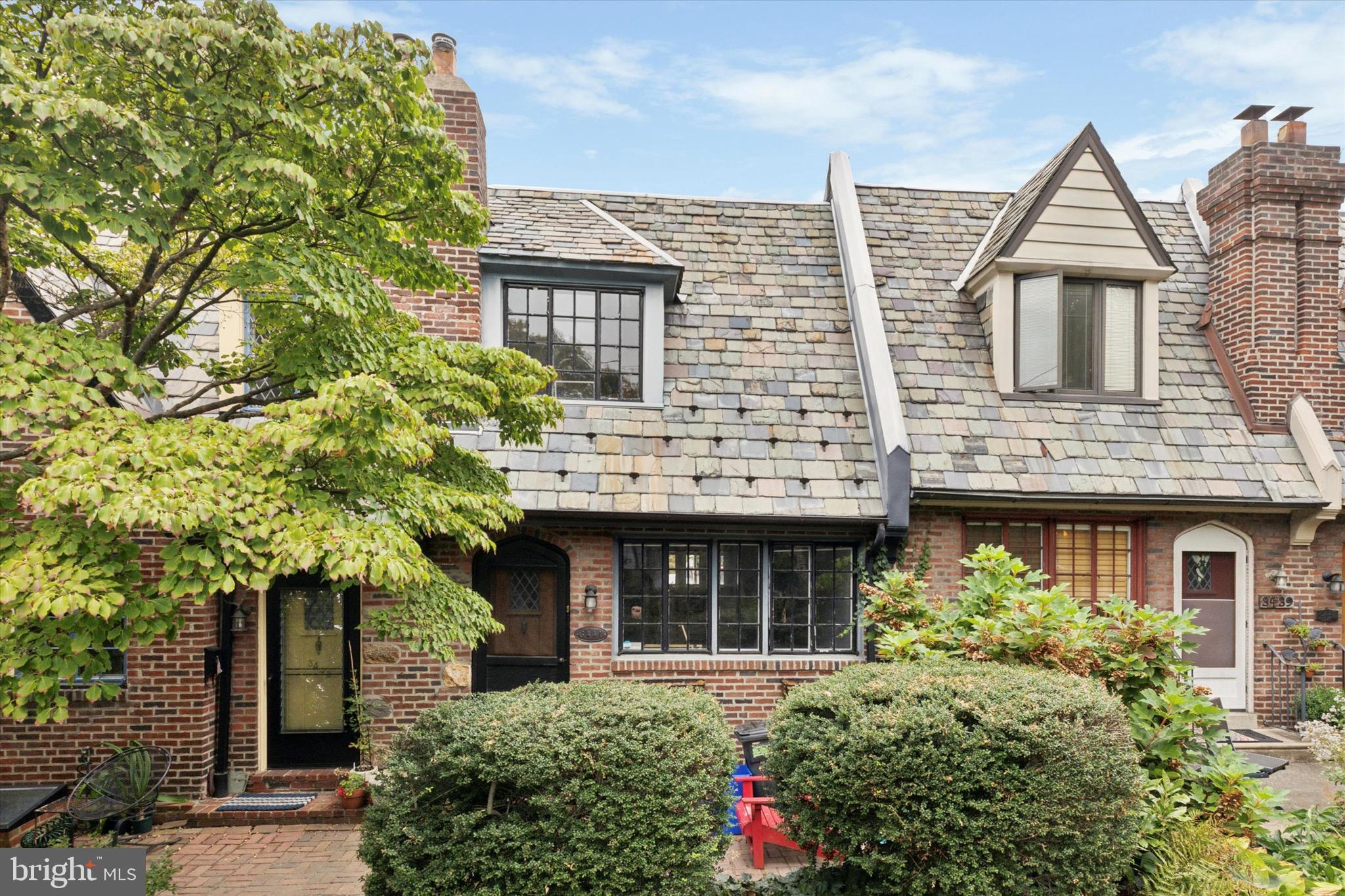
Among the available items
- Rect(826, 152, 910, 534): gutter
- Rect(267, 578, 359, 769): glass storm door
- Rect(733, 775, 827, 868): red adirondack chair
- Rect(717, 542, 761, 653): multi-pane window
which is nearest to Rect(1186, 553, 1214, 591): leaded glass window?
Rect(826, 152, 910, 534): gutter

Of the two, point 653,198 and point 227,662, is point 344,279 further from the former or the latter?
point 653,198

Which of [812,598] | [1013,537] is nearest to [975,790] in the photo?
[812,598]

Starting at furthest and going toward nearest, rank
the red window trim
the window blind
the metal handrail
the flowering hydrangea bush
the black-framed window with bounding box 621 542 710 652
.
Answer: the window blind
the metal handrail
the red window trim
the black-framed window with bounding box 621 542 710 652
the flowering hydrangea bush

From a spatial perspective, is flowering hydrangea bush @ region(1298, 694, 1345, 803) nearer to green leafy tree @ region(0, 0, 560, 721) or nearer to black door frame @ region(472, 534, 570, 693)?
green leafy tree @ region(0, 0, 560, 721)

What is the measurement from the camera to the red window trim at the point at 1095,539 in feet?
29.0

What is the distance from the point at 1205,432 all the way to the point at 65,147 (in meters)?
11.2

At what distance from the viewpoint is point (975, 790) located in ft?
13.7

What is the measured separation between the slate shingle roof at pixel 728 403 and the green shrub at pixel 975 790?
3813 mm

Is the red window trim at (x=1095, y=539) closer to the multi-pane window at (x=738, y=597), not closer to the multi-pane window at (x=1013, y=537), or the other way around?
the multi-pane window at (x=1013, y=537)

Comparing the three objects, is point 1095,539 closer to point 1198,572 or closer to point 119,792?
point 1198,572

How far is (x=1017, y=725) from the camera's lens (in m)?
4.11

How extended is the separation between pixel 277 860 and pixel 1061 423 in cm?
952

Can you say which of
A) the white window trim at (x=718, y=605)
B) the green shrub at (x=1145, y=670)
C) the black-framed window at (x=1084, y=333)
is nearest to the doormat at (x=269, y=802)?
the white window trim at (x=718, y=605)

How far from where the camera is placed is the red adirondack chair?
19.6 feet
